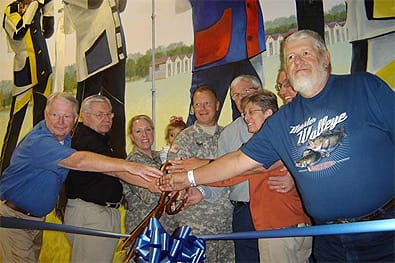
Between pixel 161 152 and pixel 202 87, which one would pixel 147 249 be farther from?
pixel 202 87

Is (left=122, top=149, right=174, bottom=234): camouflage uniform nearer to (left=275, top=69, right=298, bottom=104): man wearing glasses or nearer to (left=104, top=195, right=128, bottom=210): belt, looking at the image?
(left=104, top=195, right=128, bottom=210): belt

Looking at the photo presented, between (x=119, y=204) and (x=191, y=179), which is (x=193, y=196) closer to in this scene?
(x=191, y=179)

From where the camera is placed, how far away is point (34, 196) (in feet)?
8.59

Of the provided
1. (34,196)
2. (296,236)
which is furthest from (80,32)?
(296,236)

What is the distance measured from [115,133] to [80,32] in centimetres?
64

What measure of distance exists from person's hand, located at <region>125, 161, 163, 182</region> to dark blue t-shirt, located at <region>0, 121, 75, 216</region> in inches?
13.3

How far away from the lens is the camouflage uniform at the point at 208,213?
2363mm

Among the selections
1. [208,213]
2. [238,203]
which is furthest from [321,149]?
[208,213]

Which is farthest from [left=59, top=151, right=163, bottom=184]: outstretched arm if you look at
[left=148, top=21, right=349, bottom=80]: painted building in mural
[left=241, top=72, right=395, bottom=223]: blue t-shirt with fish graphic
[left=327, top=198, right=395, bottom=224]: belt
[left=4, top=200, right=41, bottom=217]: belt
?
[left=327, top=198, right=395, bottom=224]: belt

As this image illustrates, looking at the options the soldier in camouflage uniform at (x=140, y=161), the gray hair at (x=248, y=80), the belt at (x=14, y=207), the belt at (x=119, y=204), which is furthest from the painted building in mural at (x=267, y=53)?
the belt at (x=14, y=207)

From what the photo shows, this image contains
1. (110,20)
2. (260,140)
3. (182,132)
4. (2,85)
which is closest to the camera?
(260,140)

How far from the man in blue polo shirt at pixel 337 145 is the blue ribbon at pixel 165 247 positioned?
20.3 inches

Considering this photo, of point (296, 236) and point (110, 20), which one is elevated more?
point (110, 20)

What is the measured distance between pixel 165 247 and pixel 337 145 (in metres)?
0.84
